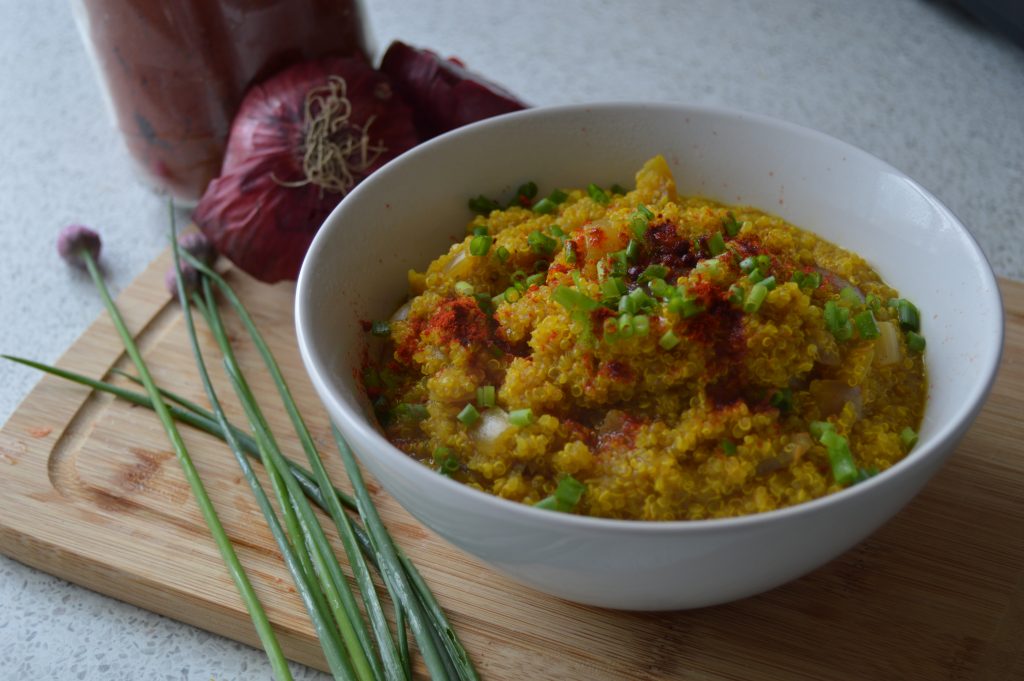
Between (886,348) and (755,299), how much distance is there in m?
0.35

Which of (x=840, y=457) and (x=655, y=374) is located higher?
(x=655, y=374)

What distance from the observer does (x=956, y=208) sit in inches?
127

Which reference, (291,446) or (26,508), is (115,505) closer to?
(26,508)

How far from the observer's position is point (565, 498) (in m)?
1.68

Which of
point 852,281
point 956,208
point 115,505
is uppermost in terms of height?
point 852,281

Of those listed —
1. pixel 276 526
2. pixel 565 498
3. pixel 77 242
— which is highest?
pixel 565 498

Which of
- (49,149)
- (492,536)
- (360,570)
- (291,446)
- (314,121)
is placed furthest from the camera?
(49,149)

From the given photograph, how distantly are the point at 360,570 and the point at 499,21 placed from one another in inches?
120

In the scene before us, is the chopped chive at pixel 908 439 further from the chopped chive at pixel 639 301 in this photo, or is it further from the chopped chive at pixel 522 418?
the chopped chive at pixel 522 418

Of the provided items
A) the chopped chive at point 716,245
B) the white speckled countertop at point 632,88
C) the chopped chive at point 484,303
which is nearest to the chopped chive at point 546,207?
the chopped chive at point 484,303

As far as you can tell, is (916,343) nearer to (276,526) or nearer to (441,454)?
(441,454)

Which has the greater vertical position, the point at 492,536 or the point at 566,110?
the point at 566,110

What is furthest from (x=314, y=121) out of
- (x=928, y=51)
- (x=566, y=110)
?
(x=928, y=51)

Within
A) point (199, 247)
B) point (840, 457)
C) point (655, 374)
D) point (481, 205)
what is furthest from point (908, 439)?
point (199, 247)
